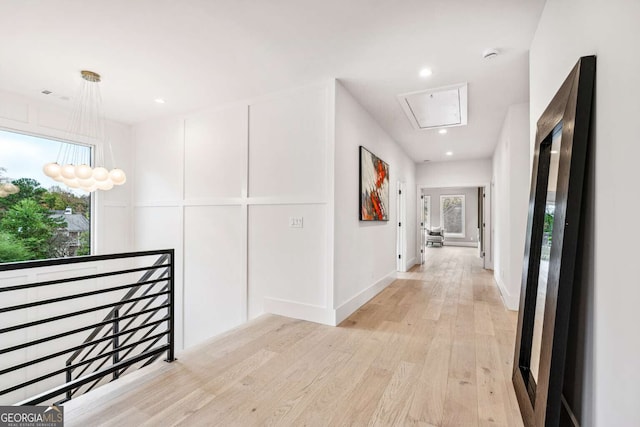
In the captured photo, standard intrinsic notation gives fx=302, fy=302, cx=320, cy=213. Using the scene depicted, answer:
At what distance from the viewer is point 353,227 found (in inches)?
143

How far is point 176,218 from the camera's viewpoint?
4.41 metres

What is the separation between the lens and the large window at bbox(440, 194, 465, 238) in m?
12.7

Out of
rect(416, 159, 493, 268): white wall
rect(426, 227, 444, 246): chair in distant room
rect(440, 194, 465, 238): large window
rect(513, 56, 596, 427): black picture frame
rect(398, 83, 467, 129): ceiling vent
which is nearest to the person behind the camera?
rect(513, 56, 596, 427): black picture frame

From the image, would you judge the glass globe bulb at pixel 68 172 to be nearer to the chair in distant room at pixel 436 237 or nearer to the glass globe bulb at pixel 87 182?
the glass globe bulb at pixel 87 182

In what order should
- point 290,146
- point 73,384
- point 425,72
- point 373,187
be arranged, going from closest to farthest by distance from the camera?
point 73,384, point 425,72, point 290,146, point 373,187

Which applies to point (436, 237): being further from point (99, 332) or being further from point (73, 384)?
point (73, 384)

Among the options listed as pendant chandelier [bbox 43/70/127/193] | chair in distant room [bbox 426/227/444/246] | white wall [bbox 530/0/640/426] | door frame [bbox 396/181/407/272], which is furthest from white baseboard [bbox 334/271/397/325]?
chair in distant room [bbox 426/227/444/246]

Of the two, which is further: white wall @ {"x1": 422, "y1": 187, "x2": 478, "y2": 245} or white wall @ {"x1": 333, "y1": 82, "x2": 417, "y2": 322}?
white wall @ {"x1": 422, "y1": 187, "x2": 478, "y2": 245}

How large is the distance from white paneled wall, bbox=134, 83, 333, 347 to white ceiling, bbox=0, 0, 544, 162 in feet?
1.43

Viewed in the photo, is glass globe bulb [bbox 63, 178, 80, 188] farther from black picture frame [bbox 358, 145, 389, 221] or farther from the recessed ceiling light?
the recessed ceiling light

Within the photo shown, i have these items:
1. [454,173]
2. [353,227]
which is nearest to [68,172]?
[353,227]

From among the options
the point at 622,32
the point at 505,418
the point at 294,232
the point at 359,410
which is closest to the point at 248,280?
the point at 294,232

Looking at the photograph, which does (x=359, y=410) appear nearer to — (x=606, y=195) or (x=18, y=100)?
(x=606, y=195)

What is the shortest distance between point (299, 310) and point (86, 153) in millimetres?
3963
